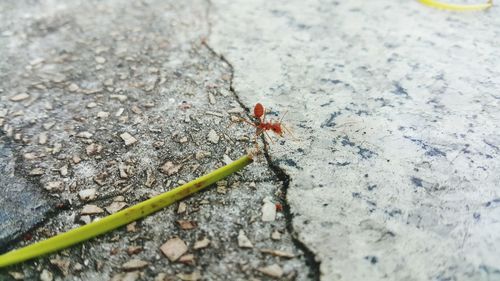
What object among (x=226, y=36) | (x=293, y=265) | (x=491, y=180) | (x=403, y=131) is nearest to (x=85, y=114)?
(x=226, y=36)

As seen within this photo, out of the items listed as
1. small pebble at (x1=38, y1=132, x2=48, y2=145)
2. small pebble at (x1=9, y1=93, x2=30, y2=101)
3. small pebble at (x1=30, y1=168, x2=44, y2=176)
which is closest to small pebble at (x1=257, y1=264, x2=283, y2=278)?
small pebble at (x1=30, y1=168, x2=44, y2=176)

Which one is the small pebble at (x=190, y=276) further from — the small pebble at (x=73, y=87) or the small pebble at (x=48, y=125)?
the small pebble at (x=73, y=87)

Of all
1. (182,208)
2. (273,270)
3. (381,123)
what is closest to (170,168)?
(182,208)

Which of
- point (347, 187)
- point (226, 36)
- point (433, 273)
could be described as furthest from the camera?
point (226, 36)

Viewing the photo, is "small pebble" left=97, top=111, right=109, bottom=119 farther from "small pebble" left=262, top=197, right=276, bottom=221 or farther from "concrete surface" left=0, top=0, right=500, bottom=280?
"small pebble" left=262, top=197, right=276, bottom=221

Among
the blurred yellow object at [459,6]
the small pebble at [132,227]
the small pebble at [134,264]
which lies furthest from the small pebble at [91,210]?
the blurred yellow object at [459,6]

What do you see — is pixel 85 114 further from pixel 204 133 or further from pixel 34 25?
pixel 34 25
